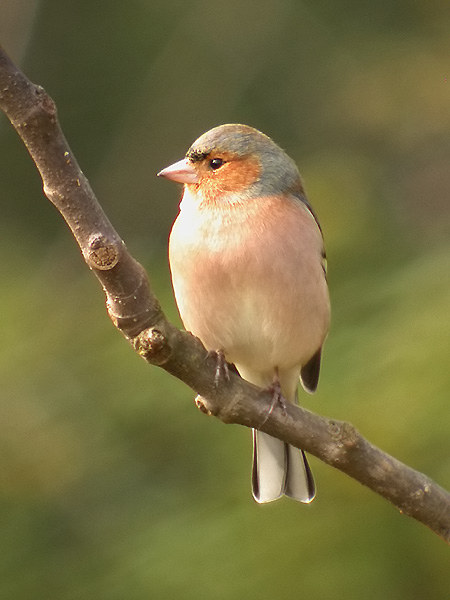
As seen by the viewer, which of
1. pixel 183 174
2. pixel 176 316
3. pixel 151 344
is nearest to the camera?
pixel 151 344

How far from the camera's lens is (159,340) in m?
2.85

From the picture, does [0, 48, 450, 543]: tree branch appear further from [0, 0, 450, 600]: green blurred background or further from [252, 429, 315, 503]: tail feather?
[252, 429, 315, 503]: tail feather

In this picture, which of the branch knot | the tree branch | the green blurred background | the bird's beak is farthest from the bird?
the branch knot

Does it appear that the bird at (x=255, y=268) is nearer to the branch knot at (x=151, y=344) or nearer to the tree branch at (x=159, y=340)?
the tree branch at (x=159, y=340)

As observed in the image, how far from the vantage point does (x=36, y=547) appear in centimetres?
450

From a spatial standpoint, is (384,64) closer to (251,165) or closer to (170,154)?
(170,154)

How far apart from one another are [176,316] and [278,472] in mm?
973

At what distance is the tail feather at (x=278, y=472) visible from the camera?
4055 millimetres

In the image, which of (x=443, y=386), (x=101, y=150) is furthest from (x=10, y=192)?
(x=443, y=386)

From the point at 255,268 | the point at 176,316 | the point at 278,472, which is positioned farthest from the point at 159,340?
the point at 176,316

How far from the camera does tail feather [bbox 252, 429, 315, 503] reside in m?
4.05

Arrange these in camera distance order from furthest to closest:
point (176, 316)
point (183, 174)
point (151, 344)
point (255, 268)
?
point (176, 316)
point (183, 174)
point (255, 268)
point (151, 344)

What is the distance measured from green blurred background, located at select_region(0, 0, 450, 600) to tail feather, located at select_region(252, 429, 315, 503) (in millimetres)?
61

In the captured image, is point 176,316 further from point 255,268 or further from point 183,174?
point 255,268
